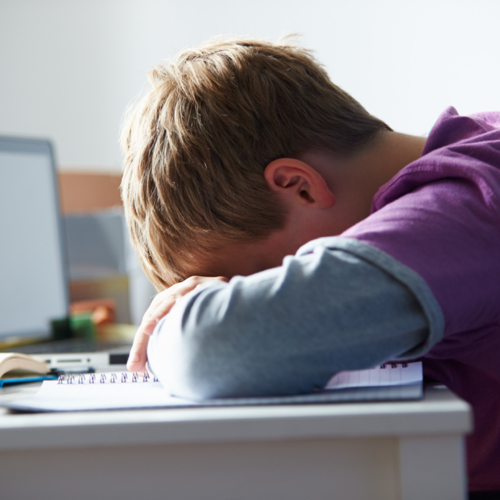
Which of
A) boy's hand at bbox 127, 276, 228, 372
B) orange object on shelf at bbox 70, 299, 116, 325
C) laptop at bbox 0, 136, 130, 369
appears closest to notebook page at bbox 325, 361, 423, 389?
boy's hand at bbox 127, 276, 228, 372

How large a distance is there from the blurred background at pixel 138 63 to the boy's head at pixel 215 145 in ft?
2.11

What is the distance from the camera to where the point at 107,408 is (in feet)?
1.17

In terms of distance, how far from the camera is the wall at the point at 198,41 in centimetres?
176

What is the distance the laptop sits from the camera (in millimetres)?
1193

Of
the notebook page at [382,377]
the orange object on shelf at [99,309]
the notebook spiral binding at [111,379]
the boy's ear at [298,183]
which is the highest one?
the boy's ear at [298,183]

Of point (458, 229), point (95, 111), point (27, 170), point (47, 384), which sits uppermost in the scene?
point (95, 111)

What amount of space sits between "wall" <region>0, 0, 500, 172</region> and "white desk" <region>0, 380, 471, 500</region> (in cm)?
156

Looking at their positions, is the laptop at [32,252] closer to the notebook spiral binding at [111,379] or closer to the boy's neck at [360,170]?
the notebook spiral binding at [111,379]

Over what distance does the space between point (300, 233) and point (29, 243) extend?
0.85m

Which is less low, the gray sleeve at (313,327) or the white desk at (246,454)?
the gray sleeve at (313,327)

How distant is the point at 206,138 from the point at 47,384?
275 millimetres

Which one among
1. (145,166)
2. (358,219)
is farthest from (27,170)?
(358,219)

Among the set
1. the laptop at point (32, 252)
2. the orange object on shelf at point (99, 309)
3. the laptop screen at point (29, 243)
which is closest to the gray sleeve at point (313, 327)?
the laptop at point (32, 252)

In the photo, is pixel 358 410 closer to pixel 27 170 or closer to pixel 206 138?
pixel 206 138
